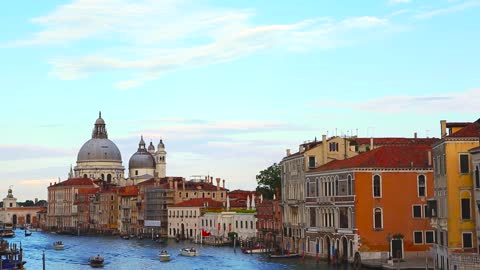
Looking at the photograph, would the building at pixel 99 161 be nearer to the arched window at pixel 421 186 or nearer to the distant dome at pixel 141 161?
the distant dome at pixel 141 161

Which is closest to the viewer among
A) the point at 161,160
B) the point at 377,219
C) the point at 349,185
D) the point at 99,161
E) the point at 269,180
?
the point at 377,219

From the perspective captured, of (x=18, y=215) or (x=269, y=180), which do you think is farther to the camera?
(x=18, y=215)

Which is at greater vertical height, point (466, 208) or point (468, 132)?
point (468, 132)

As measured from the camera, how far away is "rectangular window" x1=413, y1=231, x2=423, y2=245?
45.7 m

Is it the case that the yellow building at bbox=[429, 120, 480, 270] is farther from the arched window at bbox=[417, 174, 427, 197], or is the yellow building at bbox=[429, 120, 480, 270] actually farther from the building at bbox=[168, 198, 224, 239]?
the building at bbox=[168, 198, 224, 239]

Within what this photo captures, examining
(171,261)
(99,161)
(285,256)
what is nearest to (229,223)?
(171,261)

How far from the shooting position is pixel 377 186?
45.9 meters

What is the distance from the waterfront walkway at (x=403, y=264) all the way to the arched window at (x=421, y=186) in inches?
132

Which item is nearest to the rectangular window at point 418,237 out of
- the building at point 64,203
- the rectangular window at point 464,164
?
the rectangular window at point 464,164

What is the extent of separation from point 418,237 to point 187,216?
47.6m

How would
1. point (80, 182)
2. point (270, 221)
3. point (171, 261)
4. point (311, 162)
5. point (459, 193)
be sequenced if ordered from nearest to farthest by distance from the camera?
point (459, 193)
point (311, 162)
point (171, 261)
point (270, 221)
point (80, 182)

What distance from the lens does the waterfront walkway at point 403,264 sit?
4019 cm

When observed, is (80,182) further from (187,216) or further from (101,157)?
(187,216)

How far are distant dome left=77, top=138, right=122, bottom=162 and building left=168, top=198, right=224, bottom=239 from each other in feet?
194
